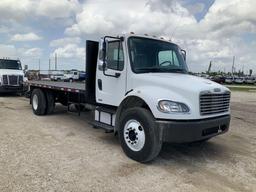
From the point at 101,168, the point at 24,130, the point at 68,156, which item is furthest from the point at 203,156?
the point at 24,130

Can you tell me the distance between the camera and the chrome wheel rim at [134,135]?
5.64 meters

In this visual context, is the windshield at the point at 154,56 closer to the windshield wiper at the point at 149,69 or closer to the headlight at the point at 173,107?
the windshield wiper at the point at 149,69

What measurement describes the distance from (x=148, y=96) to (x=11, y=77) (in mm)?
13980

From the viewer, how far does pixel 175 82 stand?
18.5ft

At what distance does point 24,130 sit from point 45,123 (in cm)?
112

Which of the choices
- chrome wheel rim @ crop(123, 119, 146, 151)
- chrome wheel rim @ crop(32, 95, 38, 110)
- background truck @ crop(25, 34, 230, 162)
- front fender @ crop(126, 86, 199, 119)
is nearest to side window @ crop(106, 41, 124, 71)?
background truck @ crop(25, 34, 230, 162)

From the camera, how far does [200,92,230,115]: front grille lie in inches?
216

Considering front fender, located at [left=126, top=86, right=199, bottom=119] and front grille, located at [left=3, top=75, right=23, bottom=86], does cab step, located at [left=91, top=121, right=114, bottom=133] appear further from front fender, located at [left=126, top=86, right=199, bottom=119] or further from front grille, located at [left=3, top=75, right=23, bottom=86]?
front grille, located at [left=3, top=75, right=23, bottom=86]

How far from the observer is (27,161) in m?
5.57

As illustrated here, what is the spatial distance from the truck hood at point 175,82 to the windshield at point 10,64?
14.3 m

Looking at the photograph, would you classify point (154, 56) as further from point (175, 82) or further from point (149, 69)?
point (175, 82)

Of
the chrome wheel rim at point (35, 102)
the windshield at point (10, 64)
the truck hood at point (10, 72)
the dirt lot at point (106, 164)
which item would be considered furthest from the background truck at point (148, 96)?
the windshield at point (10, 64)

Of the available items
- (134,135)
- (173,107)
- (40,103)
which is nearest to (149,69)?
(173,107)

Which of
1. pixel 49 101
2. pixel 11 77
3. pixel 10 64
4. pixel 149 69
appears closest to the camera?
pixel 149 69
